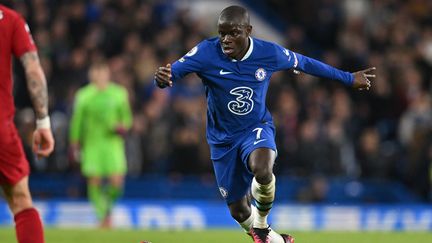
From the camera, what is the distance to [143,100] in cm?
1803

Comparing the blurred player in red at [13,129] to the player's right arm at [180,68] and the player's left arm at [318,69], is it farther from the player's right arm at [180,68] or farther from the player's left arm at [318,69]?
the player's left arm at [318,69]

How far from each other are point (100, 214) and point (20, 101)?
2702 mm

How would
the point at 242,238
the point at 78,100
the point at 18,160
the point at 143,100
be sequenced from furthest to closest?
the point at 143,100 → the point at 78,100 → the point at 242,238 → the point at 18,160

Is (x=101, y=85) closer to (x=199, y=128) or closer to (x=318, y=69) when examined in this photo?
(x=199, y=128)

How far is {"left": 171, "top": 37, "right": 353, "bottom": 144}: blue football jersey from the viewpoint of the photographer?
8.59m

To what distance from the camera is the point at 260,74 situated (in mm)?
8703

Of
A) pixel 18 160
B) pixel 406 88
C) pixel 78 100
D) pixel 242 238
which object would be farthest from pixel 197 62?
pixel 406 88

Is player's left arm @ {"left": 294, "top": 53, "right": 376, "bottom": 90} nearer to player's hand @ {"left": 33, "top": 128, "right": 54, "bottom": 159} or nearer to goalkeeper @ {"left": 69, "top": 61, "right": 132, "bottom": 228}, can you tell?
player's hand @ {"left": 33, "top": 128, "right": 54, "bottom": 159}

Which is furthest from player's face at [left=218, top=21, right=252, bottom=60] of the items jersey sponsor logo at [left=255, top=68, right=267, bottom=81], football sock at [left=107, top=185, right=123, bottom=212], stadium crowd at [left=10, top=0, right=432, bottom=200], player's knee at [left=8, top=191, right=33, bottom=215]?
stadium crowd at [left=10, top=0, right=432, bottom=200]

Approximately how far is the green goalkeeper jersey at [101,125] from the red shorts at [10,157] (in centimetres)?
801

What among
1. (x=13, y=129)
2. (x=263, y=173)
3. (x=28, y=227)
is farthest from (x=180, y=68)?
(x=28, y=227)

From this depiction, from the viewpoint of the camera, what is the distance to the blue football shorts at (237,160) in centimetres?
860

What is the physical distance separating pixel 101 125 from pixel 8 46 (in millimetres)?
8411

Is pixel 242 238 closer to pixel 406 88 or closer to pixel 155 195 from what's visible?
pixel 155 195
